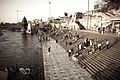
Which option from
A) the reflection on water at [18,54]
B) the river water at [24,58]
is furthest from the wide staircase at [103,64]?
the reflection on water at [18,54]

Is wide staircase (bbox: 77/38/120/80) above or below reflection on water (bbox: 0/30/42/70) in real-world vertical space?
above

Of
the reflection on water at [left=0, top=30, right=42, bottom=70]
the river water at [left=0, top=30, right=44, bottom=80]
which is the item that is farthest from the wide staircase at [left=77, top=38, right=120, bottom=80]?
the reflection on water at [left=0, top=30, right=42, bottom=70]

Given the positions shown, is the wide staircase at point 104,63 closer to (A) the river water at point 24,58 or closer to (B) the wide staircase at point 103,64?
(B) the wide staircase at point 103,64

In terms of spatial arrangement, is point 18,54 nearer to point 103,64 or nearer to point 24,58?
point 24,58

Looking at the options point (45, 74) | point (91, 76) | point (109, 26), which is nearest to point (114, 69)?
point (91, 76)

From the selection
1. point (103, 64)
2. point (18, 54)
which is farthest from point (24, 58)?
point (103, 64)

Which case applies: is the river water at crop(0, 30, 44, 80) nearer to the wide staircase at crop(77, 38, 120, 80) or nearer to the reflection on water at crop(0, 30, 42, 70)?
the reflection on water at crop(0, 30, 42, 70)

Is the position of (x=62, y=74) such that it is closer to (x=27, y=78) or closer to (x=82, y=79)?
(x=82, y=79)

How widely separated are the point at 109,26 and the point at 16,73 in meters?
26.4

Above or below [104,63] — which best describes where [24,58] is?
below

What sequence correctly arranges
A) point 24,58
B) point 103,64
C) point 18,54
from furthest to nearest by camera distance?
point 18,54 → point 24,58 → point 103,64

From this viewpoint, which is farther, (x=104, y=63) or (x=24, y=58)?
(x=24, y=58)

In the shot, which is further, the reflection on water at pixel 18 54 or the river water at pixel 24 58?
the reflection on water at pixel 18 54

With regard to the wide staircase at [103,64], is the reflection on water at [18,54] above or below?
below
